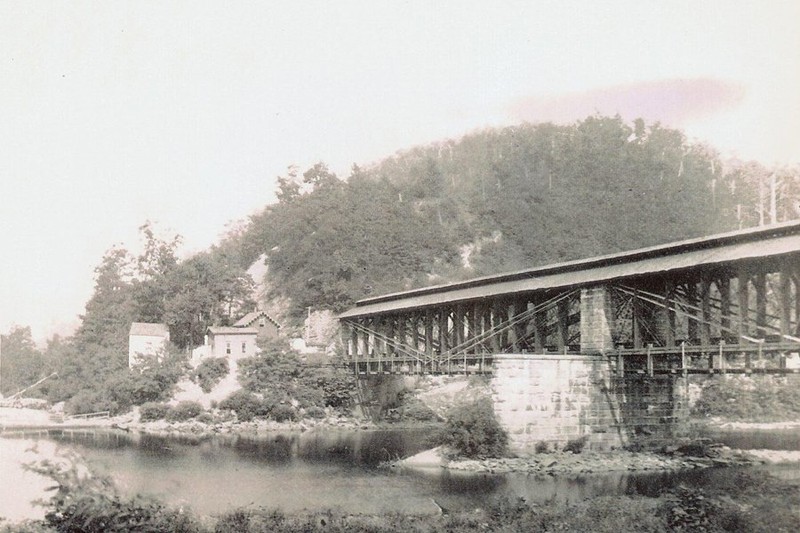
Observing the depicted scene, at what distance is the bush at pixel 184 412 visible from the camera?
45312mm

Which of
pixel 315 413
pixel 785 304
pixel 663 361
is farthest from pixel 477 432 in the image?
pixel 315 413

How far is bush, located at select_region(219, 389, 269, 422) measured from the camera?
149 ft

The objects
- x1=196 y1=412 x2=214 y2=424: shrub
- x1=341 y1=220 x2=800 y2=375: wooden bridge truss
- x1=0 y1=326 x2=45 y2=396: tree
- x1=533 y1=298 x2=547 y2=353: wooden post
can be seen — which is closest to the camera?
x1=341 y1=220 x2=800 y2=375: wooden bridge truss

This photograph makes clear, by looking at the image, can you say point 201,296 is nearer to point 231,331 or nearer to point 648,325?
point 231,331

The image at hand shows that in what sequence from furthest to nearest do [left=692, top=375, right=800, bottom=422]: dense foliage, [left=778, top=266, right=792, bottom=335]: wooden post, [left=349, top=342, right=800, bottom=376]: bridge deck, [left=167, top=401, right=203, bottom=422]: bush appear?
[left=692, top=375, right=800, bottom=422]: dense foliage → [left=167, top=401, right=203, bottom=422]: bush → [left=349, top=342, right=800, bottom=376]: bridge deck → [left=778, top=266, right=792, bottom=335]: wooden post

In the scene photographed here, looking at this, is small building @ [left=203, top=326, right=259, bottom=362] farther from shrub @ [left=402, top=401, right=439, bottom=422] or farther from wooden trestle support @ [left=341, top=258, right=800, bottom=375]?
shrub @ [left=402, top=401, right=439, bottom=422]

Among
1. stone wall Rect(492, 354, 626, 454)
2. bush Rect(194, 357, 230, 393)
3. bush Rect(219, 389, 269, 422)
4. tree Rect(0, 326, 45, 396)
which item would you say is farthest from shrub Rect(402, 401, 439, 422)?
tree Rect(0, 326, 45, 396)

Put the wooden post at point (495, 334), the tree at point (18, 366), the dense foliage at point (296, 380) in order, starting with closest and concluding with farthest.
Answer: the wooden post at point (495, 334)
the dense foliage at point (296, 380)
the tree at point (18, 366)

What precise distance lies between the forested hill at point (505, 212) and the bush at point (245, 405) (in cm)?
1679

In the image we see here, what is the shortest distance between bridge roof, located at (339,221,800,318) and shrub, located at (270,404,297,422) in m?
8.90

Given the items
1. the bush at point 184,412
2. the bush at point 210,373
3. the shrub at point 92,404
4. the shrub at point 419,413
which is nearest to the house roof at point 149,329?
the shrub at point 92,404

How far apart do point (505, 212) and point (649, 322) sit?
46441 millimetres

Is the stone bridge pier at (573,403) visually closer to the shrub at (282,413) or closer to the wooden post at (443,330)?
the wooden post at (443,330)

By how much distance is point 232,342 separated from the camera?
187 feet
